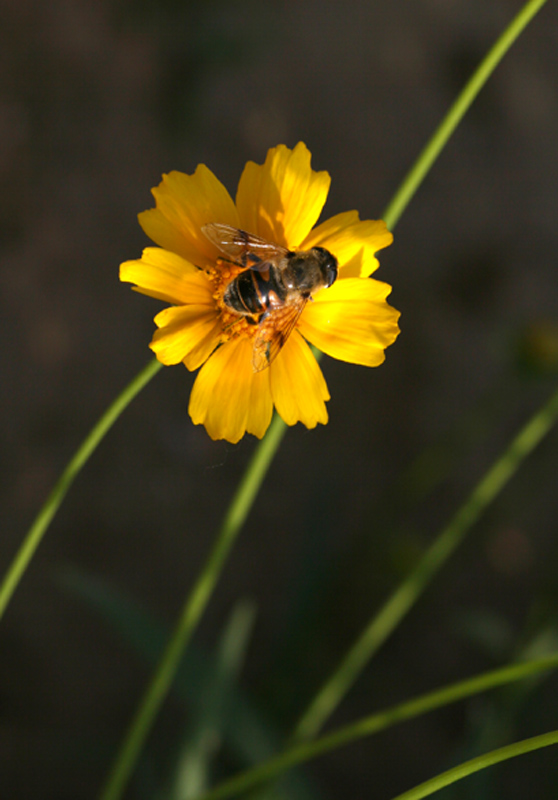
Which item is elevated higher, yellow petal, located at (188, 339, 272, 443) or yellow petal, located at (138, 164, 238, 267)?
yellow petal, located at (138, 164, 238, 267)

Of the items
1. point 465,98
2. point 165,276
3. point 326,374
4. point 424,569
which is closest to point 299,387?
point 165,276

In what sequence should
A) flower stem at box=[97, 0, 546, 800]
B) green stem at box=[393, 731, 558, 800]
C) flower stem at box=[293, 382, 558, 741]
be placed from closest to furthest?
green stem at box=[393, 731, 558, 800] → flower stem at box=[97, 0, 546, 800] → flower stem at box=[293, 382, 558, 741]

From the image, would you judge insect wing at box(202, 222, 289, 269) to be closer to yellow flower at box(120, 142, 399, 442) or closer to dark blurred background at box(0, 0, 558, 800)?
yellow flower at box(120, 142, 399, 442)

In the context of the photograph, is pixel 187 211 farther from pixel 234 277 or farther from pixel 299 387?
pixel 299 387

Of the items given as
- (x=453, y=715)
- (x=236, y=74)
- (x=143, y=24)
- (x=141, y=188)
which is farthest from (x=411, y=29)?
(x=453, y=715)

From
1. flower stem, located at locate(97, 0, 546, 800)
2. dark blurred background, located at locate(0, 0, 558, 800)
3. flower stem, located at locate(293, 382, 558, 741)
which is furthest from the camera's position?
dark blurred background, located at locate(0, 0, 558, 800)

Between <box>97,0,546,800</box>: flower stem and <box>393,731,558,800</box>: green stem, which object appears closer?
<box>393,731,558,800</box>: green stem

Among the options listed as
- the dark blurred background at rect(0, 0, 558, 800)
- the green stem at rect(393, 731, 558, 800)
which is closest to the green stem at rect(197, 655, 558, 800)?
the green stem at rect(393, 731, 558, 800)

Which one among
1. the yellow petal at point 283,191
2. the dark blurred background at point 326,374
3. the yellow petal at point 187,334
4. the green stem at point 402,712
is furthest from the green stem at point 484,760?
the dark blurred background at point 326,374

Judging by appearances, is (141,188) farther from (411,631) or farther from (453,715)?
(453,715)
